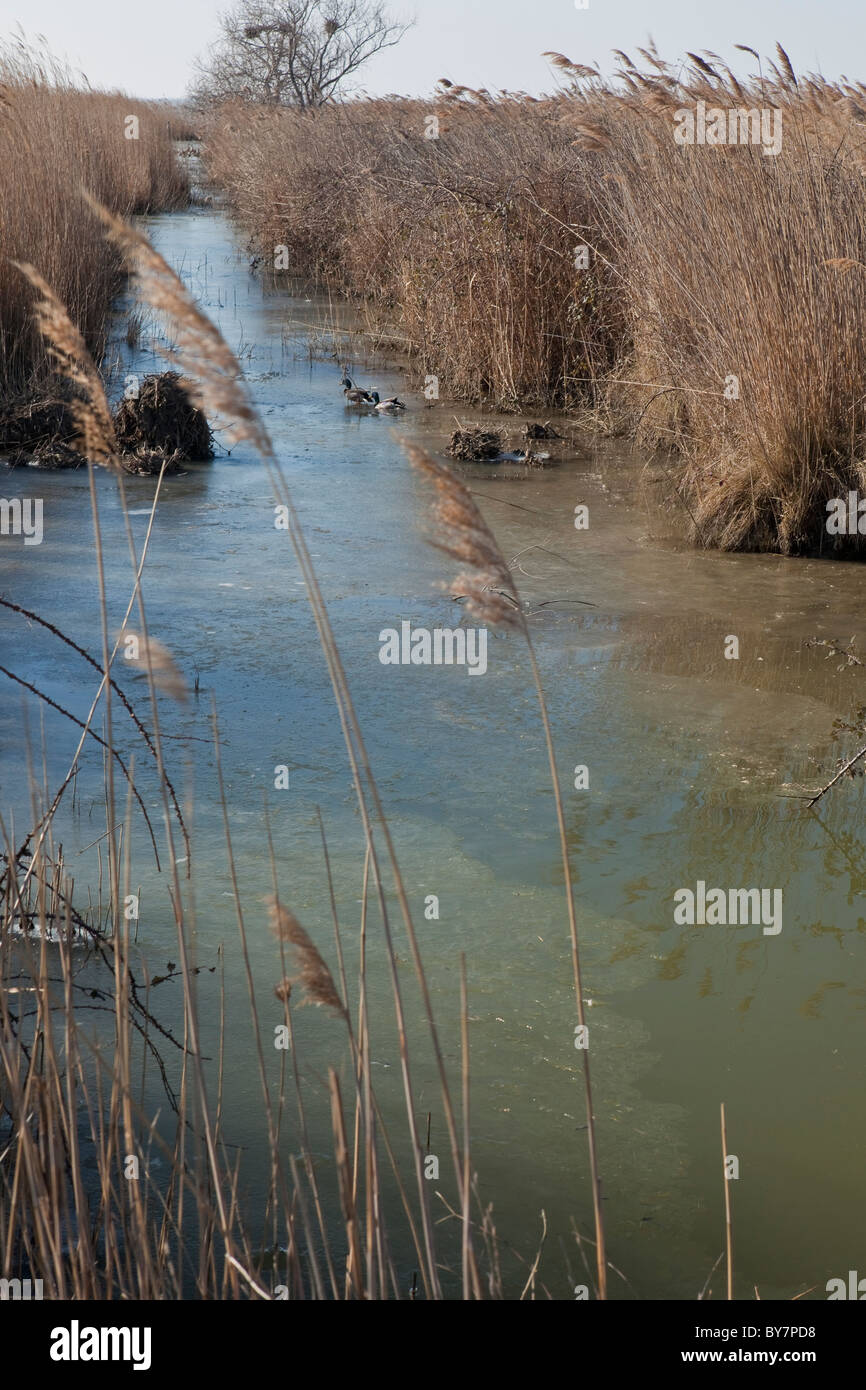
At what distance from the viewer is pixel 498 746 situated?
12.3ft

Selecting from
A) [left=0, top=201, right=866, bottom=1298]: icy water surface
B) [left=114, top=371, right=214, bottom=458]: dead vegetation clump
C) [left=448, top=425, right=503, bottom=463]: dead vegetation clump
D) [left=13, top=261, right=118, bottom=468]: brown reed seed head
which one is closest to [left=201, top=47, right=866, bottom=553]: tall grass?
[left=0, top=201, right=866, bottom=1298]: icy water surface

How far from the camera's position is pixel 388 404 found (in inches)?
322

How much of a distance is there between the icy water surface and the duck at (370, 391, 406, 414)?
207cm

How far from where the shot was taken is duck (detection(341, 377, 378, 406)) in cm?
825

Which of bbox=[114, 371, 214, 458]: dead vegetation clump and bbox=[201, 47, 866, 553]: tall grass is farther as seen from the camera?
bbox=[114, 371, 214, 458]: dead vegetation clump

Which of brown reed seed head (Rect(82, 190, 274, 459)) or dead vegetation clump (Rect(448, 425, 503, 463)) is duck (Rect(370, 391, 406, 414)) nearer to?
dead vegetation clump (Rect(448, 425, 503, 463))

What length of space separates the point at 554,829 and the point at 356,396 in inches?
216

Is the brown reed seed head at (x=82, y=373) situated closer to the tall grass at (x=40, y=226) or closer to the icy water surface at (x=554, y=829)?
the icy water surface at (x=554, y=829)

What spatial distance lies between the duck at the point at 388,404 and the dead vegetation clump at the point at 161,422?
4.27ft

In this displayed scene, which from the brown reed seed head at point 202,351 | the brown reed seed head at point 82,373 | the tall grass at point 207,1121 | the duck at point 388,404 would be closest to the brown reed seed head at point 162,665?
the tall grass at point 207,1121

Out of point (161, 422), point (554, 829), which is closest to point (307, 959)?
point (554, 829)

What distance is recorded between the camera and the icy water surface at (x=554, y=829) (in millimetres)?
2229
